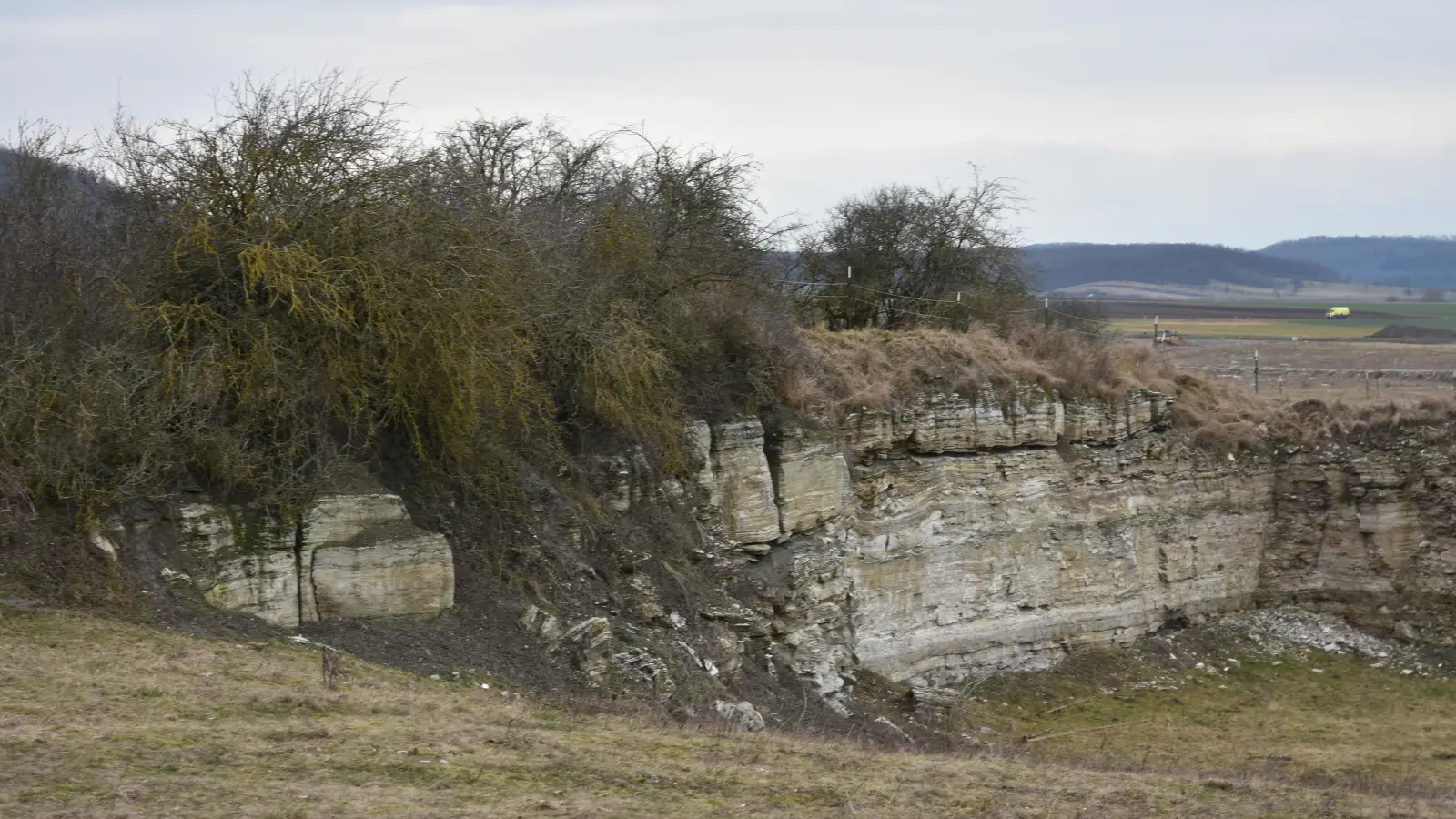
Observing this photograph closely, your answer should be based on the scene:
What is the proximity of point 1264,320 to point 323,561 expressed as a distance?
3449 inches

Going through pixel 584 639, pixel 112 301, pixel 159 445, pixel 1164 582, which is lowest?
pixel 1164 582

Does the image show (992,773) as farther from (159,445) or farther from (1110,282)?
(1110,282)

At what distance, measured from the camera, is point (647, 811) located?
9859 mm

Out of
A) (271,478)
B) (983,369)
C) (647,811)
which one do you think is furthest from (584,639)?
(983,369)

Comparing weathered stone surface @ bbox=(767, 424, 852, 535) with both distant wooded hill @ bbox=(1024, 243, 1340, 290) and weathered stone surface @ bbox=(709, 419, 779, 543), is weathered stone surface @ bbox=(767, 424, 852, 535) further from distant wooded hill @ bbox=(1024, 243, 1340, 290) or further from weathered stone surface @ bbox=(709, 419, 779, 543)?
distant wooded hill @ bbox=(1024, 243, 1340, 290)

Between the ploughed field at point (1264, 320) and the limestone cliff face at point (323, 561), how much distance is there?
54661mm

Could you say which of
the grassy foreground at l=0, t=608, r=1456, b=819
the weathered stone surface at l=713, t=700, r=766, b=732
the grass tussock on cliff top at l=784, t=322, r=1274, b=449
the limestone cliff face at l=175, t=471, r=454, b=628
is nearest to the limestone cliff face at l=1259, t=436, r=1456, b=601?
the grass tussock on cliff top at l=784, t=322, r=1274, b=449

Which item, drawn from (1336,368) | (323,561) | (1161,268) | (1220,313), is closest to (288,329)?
(323,561)

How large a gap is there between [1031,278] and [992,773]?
21.8 metres

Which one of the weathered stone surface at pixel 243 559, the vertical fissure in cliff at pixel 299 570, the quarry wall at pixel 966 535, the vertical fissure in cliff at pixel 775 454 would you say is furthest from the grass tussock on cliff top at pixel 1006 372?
the weathered stone surface at pixel 243 559

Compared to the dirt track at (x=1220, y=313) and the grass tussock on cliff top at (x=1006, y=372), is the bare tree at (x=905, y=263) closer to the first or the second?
the grass tussock on cliff top at (x=1006, y=372)

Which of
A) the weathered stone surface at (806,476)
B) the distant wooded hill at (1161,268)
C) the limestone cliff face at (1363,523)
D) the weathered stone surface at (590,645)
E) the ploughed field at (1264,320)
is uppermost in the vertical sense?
the distant wooded hill at (1161,268)

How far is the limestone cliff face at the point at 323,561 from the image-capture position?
13805 millimetres

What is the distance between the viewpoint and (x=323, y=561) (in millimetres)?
14492
